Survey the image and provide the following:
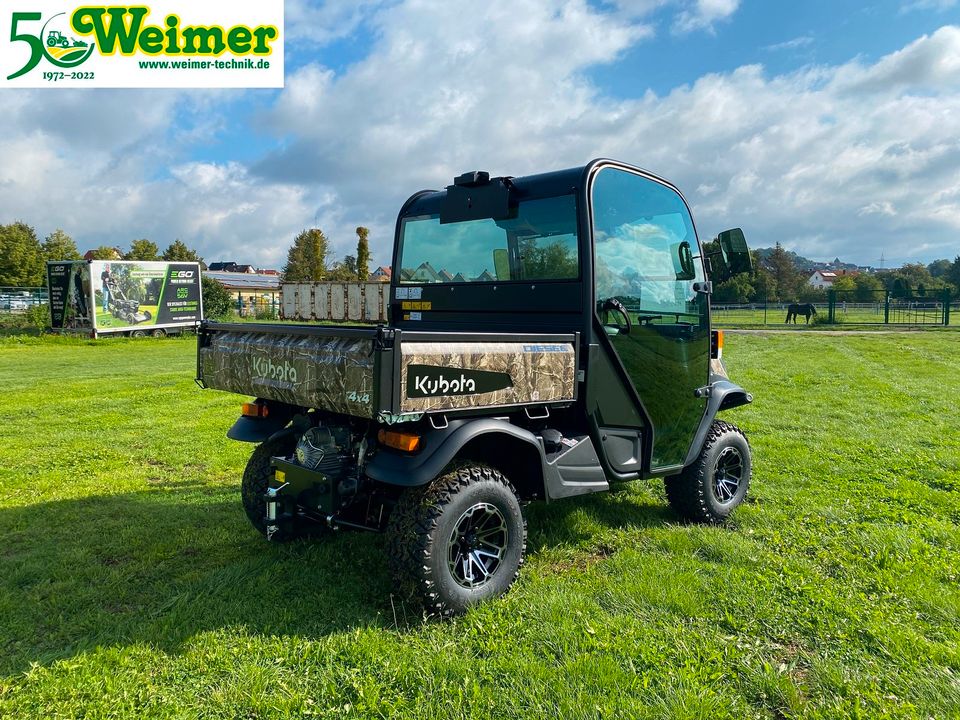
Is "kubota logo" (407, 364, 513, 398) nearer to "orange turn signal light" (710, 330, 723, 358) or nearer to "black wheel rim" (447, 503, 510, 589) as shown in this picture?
"black wheel rim" (447, 503, 510, 589)

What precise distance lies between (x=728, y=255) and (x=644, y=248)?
742 millimetres

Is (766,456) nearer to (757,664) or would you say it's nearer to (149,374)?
(757,664)

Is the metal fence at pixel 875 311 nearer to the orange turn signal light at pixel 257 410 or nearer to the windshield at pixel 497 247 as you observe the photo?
the windshield at pixel 497 247

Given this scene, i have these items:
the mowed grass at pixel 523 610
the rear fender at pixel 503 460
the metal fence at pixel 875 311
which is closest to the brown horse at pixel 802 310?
the metal fence at pixel 875 311

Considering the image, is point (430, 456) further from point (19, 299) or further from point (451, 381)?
point (19, 299)

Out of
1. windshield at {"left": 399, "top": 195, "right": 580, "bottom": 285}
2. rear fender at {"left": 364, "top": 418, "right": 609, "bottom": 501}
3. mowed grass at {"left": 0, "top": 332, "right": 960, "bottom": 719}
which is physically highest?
windshield at {"left": 399, "top": 195, "right": 580, "bottom": 285}

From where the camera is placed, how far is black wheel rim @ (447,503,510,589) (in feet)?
10.7

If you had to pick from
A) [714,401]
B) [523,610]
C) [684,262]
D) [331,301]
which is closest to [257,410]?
[523,610]

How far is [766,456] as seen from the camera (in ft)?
21.4

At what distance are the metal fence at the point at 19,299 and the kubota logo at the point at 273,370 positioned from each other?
28.5 m

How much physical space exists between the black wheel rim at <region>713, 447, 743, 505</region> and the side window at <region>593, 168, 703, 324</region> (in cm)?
105

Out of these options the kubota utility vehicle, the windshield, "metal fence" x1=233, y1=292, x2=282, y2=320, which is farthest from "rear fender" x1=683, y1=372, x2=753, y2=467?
"metal fence" x1=233, y1=292, x2=282, y2=320

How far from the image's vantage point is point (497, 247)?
4.19m

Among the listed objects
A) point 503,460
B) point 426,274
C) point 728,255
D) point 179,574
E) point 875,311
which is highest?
point 728,255
